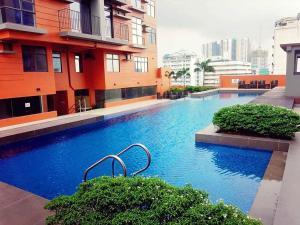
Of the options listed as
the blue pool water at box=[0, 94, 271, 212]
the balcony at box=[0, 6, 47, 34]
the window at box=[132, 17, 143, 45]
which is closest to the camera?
the blue pool water at box=[0, 94, 271, 212]

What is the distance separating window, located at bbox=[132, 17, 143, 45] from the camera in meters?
19.7

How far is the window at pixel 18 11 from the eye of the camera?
10.8m

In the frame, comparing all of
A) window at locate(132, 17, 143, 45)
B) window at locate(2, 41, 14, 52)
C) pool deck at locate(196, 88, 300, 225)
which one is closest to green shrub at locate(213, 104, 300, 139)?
pool deck at locate(196, 88, 300, 225)

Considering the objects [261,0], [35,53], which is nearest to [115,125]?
[35,53]

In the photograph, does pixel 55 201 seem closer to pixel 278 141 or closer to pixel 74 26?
pixel 278 141

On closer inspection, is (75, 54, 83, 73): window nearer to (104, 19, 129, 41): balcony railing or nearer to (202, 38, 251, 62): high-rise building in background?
(104, 19, 129, 41): balcony railing

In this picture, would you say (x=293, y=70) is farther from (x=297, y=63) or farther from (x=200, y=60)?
(x=200, y=60)

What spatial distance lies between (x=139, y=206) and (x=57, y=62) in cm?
1395

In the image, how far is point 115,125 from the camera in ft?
41.5

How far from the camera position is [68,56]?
15414 millimetres

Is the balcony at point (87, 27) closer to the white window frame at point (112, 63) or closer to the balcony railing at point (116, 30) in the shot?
the balcony railing at point (116, 30)

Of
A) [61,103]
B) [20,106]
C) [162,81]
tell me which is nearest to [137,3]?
[162,81]

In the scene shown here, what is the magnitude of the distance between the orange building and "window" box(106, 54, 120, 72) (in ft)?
0.12

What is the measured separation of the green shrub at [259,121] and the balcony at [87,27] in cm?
908
